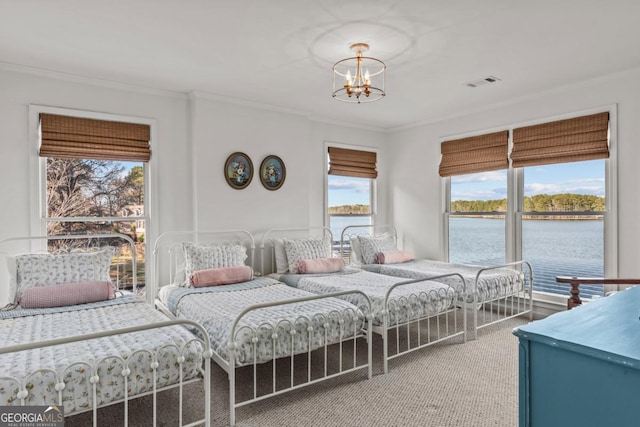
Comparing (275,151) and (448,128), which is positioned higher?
(448,128)

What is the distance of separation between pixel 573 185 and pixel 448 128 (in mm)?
1724

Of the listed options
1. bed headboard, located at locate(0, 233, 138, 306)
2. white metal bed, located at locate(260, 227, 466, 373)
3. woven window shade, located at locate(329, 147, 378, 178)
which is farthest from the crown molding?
bed headboard, located at locate(0, 233, 138, 306)

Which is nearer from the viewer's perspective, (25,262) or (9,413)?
(9,413)

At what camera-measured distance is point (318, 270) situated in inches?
172

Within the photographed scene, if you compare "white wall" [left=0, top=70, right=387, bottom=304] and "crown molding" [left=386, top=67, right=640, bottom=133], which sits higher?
"crown molding" [left=386, top=67, right=640, bottom=133]

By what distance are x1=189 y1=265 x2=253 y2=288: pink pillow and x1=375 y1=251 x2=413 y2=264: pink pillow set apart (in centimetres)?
179

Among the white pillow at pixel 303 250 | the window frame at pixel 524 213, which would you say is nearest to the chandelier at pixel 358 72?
the white pillow at pixel 303 250

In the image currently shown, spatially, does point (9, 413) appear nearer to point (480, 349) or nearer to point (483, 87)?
point (480, 349)

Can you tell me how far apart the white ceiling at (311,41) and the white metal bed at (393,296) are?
1887 millimetres

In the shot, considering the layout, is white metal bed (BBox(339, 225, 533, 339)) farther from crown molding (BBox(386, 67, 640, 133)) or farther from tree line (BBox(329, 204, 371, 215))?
crown molding (BBox(386, 67, 640, 133))

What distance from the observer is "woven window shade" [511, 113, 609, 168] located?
387cm

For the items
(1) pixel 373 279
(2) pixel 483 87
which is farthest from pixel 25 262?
(2) pixel 483 87

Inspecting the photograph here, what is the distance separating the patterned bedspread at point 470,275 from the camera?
3865 mm

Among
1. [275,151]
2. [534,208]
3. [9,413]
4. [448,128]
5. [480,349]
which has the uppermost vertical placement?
[448,128]
